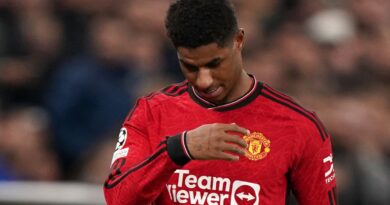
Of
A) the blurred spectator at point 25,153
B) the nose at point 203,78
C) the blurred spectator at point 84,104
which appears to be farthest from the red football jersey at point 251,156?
the blurred spectator at point 84,104

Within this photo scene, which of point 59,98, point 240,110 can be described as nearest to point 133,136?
point 240,110

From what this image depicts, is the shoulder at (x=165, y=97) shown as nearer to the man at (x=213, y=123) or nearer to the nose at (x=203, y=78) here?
the man at (x=213, y=123)

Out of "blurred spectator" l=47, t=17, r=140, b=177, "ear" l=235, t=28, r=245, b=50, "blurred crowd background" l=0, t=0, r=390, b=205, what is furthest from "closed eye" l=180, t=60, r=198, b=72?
"blurred spectator" l=47, t=17, r=140, b=177

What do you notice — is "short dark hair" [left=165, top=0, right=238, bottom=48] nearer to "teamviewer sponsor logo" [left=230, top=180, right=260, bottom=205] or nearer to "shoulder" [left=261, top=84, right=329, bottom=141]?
"shoulder" [left=261, top=84, right=329, bottom=141]

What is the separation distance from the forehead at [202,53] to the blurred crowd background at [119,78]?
10.5 feet

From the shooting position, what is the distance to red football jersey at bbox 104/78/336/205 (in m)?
4.14

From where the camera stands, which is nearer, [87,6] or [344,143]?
[344,143]

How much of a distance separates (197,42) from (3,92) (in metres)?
4.07

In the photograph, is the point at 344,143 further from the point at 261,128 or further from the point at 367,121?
the point at 261,128

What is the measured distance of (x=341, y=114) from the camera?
8.16 metres

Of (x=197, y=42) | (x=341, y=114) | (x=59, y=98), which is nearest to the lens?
(x=197, y=42)

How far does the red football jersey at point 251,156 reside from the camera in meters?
4.14

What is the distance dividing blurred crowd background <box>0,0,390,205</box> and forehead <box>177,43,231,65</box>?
10.5 feet

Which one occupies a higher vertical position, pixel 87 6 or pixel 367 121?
pixel 87 6
